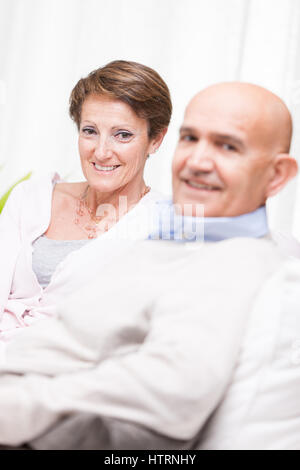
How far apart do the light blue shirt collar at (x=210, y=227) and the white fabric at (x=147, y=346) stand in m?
0.06

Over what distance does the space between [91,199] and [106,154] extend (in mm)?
200

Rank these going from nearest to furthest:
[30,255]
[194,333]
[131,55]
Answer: [194,333] → [30,255] → [131,55]

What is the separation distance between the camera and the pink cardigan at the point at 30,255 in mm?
1526

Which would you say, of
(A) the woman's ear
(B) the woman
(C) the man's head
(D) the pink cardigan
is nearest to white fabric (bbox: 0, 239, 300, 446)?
(C) the man's head

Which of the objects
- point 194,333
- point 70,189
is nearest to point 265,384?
point 194,333

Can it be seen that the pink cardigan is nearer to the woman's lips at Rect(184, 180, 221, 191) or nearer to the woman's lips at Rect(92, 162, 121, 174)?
the woman's lips at Rect(92, 162, 121, 174)

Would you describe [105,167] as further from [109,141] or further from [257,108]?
[257,108]

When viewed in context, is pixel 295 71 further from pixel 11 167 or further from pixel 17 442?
pixel 17 442

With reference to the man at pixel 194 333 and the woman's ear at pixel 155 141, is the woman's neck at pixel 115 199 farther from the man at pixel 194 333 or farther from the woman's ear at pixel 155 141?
the man at pixel 194 333

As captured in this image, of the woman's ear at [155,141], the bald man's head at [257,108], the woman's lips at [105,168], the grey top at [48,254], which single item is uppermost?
the bald man's head at [257,108]

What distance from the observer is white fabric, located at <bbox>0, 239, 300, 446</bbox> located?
0.87 metres

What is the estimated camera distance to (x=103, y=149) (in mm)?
1730

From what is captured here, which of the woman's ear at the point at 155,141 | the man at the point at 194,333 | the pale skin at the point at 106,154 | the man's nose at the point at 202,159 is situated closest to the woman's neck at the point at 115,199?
the pale skin at the point at 106,154

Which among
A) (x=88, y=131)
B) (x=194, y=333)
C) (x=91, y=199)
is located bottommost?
(x=91, y=199)
